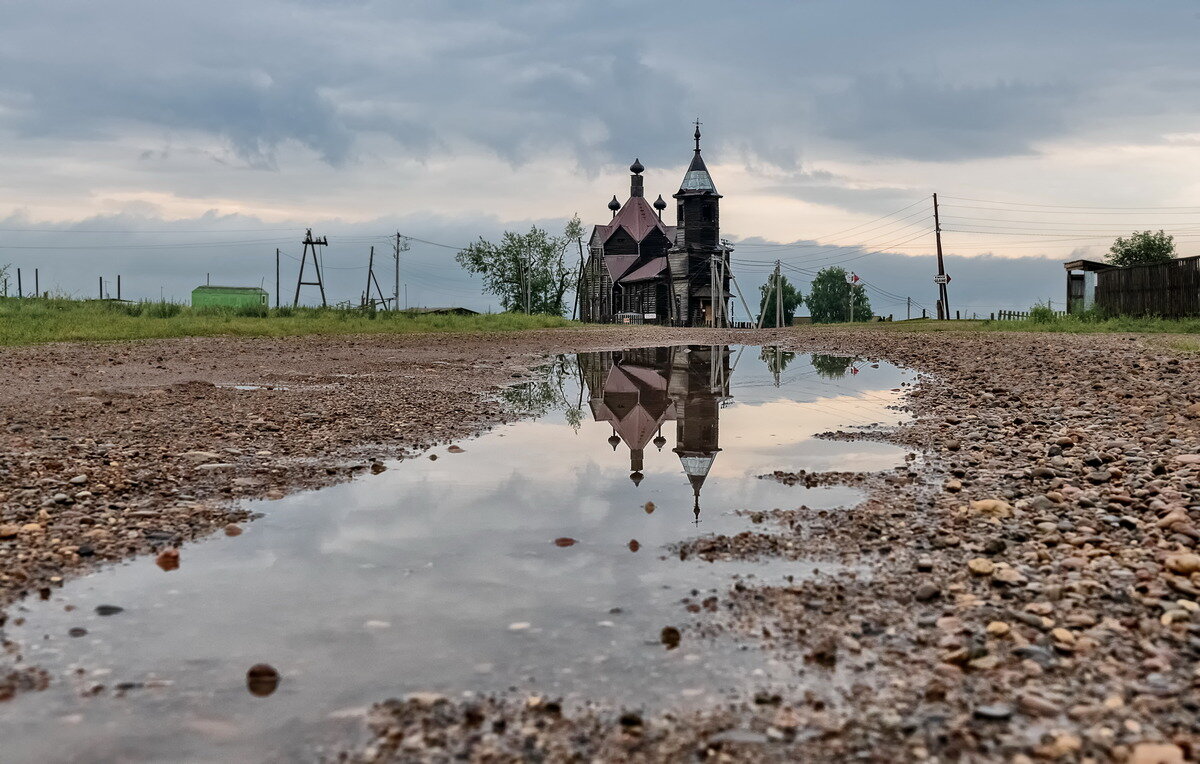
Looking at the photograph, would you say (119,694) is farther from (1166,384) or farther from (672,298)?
(672,298)

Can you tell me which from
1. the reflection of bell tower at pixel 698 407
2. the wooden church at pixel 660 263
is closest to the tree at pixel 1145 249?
the wooden church at pixel 660 263

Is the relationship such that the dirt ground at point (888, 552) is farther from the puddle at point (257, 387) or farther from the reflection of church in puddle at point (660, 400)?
the reflection of church in puddle at point (660, 400)

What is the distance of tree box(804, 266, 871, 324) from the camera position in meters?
120

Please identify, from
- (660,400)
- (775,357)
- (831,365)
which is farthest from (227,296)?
(660,400)

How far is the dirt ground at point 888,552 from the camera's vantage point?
2.98 m

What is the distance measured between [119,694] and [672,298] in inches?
2725

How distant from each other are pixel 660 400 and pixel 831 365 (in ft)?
27.6

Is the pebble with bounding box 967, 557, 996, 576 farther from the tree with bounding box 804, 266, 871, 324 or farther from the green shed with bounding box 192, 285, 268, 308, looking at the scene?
the tree with bounding box 804, 266, 871, 324

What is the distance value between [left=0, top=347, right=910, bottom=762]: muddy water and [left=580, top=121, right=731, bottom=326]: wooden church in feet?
177

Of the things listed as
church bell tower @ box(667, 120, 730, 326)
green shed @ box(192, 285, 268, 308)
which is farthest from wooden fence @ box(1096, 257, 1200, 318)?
green shed @ box(192, 285, 268, 308)

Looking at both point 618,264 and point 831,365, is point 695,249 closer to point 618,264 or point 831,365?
point 618,264

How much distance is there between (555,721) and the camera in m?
3.08

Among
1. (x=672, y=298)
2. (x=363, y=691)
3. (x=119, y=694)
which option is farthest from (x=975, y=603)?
(x=672, y=298)

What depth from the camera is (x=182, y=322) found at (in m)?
27.7
